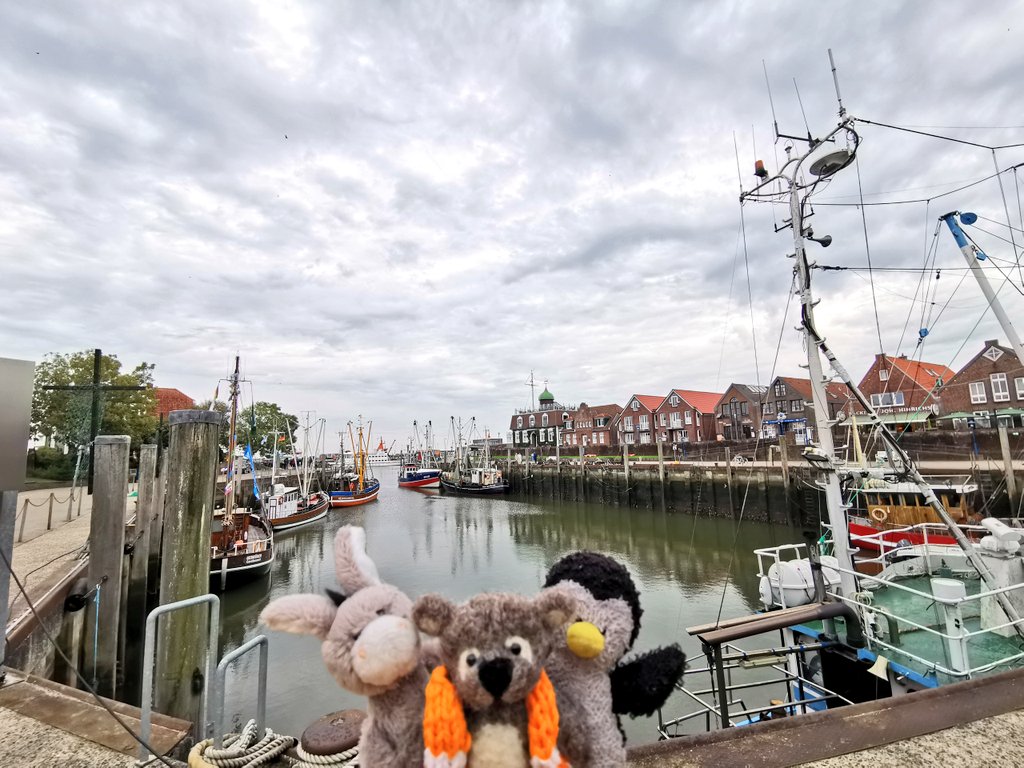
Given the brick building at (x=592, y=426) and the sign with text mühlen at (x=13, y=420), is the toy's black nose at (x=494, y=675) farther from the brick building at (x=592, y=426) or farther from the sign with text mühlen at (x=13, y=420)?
the brick building at (x=592, y=426)

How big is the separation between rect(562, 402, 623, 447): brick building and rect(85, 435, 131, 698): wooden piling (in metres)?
49.2

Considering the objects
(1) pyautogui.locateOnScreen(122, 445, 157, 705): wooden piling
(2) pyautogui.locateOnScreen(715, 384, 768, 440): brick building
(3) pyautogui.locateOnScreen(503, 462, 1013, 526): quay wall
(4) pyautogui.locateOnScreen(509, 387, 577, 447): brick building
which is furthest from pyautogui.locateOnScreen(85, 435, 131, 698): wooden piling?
(4) pyautogui.locateOnScreen(509, 387, 577, 447): brick building

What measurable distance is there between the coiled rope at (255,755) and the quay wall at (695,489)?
1586cm

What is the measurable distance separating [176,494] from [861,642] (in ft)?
22.3

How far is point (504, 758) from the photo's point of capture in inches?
46.1

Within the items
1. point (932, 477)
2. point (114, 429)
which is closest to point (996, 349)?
point (932, 477)

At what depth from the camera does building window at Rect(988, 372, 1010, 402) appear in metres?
28.8

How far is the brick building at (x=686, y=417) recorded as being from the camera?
48344 mm

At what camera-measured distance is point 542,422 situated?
218ft

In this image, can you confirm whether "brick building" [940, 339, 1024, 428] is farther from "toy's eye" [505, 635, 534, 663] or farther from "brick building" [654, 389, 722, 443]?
"toy's eye" [505, 635, 534, 663]

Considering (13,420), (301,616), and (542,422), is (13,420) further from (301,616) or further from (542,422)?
(542,422)

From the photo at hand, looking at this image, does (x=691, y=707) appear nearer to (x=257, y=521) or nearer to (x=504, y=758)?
(x=504, y=758)

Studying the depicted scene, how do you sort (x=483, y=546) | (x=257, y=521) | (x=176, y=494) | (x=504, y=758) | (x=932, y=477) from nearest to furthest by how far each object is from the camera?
1. (x=504, y=758)
2. (x=176, y=494)
3. (x=257, y=521)
4. (x=932, y=477)
5. (x=483, y=546)

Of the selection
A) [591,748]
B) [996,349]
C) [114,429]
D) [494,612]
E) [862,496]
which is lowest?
[862,496]
